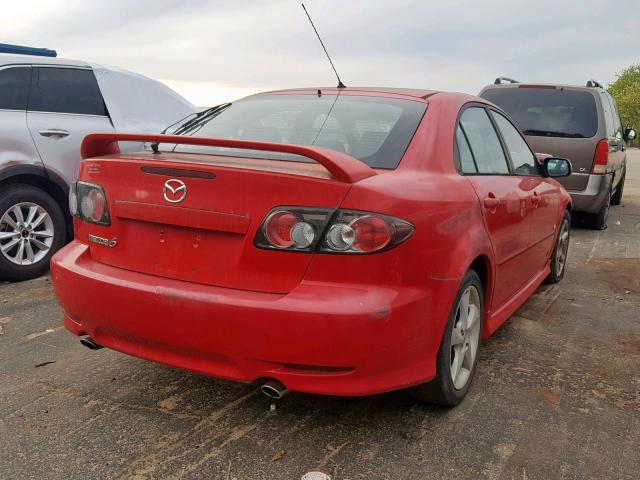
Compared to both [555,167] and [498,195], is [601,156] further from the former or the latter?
[498,195]

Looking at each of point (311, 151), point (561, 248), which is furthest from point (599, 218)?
point (311, 151)

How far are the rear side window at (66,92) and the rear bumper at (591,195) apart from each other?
5.74 metres

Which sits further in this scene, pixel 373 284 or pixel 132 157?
pixel 132 157

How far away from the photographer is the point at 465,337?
3115mm

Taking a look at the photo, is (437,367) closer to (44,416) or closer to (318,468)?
(318,468)

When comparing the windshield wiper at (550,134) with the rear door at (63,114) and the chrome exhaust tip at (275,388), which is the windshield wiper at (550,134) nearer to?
the rear door at (63,114)

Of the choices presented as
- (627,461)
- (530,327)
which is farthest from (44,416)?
(530,327)

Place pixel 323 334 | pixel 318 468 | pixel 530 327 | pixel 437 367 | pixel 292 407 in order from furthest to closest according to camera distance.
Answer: pixel 530 327 → pixel 292 407 → pixel 437 367 → pixel 318 468 → pixel 323 334

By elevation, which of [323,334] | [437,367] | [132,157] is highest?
[132,157]

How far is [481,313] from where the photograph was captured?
129 inches

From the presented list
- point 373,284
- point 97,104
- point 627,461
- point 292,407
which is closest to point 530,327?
point 627,461

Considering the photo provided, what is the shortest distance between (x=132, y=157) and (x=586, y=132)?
22.2 feet

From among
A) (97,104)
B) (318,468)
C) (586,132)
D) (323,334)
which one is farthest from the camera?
(586,132)

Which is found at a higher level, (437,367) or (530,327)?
(437,367)
